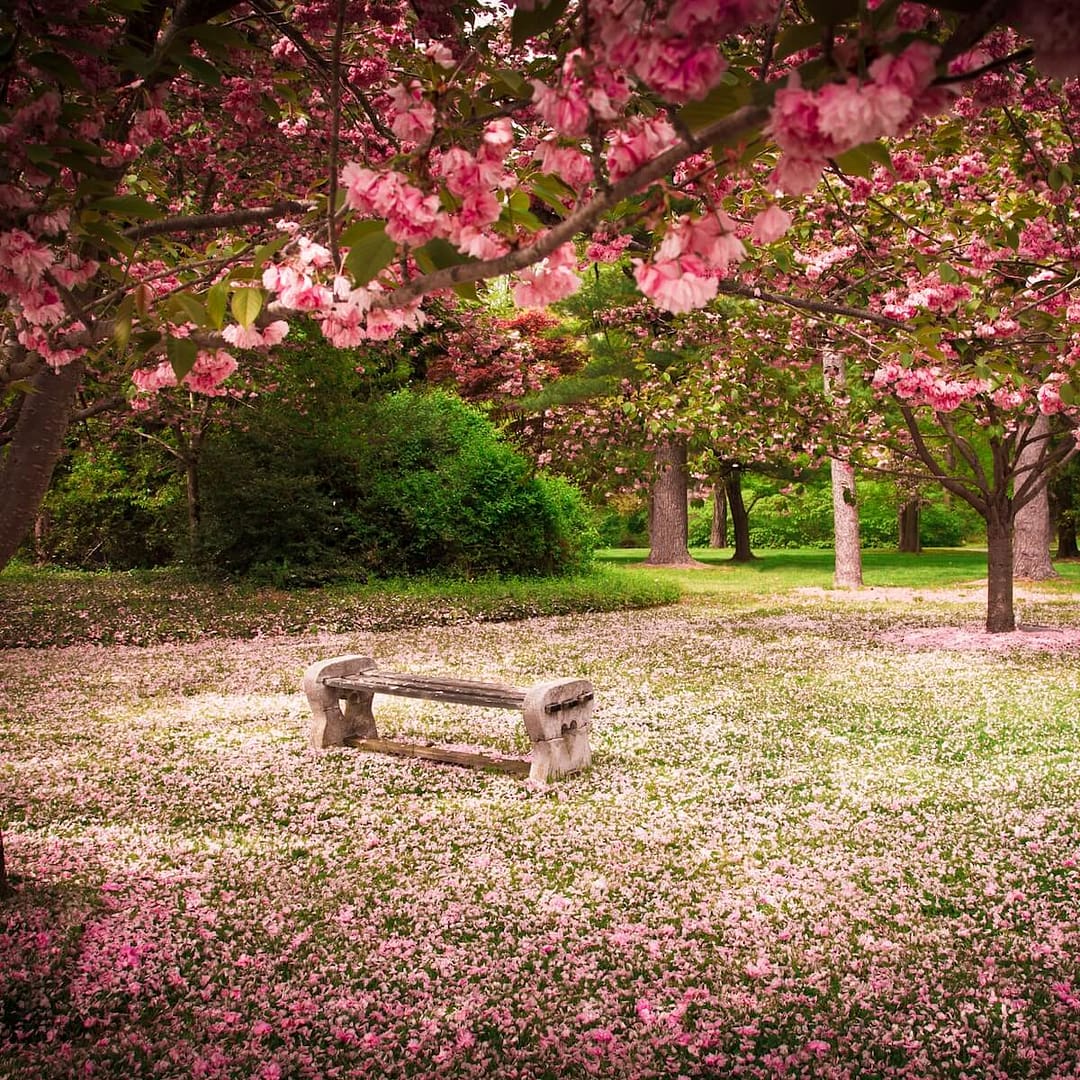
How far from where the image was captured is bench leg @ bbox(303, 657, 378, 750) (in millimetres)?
6465

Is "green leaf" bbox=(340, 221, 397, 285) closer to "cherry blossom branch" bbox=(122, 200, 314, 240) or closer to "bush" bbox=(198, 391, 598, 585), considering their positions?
"cherry blossom branch" bbox=(122, 200, 314, 240)

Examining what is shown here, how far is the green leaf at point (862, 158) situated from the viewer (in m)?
1.59

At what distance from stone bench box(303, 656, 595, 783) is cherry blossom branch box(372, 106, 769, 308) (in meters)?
3.82

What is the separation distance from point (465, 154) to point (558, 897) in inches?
122

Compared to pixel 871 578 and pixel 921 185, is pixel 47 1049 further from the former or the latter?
pixel 871 578

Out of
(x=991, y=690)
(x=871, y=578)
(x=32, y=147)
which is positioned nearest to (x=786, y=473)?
(x=871, y=578)

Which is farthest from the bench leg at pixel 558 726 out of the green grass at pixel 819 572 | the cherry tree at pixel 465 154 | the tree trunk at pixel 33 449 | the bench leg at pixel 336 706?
the green grass at pixel 819 572

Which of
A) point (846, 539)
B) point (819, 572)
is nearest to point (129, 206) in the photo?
point (846, 539)

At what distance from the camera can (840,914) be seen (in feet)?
12.2

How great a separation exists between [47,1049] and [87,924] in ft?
2.88

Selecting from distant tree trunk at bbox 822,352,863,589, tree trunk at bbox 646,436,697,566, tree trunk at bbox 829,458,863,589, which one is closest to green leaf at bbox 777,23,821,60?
distant tree trunk at bbox 822,352,863,589

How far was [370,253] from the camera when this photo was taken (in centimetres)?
175

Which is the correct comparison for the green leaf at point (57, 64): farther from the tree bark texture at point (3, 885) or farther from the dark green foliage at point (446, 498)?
the dark green foliage at point (446, 498)

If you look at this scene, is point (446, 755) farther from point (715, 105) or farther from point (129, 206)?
point (715, 105)
